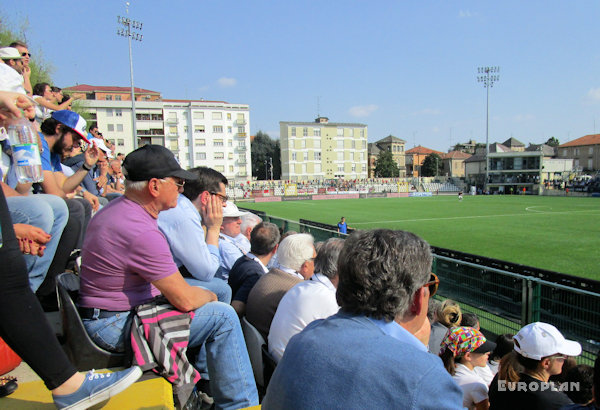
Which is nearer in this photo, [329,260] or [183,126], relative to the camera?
[329,260]

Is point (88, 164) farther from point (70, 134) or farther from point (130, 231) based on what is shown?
point (130, 231)

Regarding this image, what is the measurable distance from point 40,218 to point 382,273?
2412mm

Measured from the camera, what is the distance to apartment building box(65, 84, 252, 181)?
6669 cm

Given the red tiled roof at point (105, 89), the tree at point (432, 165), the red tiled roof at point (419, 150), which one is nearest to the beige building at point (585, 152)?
the tree at point (432, 165)

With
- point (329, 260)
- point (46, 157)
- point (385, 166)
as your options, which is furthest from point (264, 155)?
point (329, 260)

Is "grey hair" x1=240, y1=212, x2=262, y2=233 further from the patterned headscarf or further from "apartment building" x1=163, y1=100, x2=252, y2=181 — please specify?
"apartment building" x1=163, y1=100, x2=252, y2=181

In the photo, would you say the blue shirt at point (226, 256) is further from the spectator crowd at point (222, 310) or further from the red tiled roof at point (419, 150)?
the red tiled roof at point (419, 150)

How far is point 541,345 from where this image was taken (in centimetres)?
265

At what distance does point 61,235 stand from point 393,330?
2868 millimetres

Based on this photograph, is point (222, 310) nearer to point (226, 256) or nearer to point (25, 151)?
point (25, 151)

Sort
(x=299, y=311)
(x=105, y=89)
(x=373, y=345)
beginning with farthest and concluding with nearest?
(x=105, y=89) → (x=299, y=311) → (x=373, y=345)

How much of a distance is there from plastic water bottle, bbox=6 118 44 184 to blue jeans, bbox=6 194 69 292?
185 millimetres

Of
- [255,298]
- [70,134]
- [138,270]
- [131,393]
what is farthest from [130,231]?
[70,134]

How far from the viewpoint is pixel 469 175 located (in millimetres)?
86688
